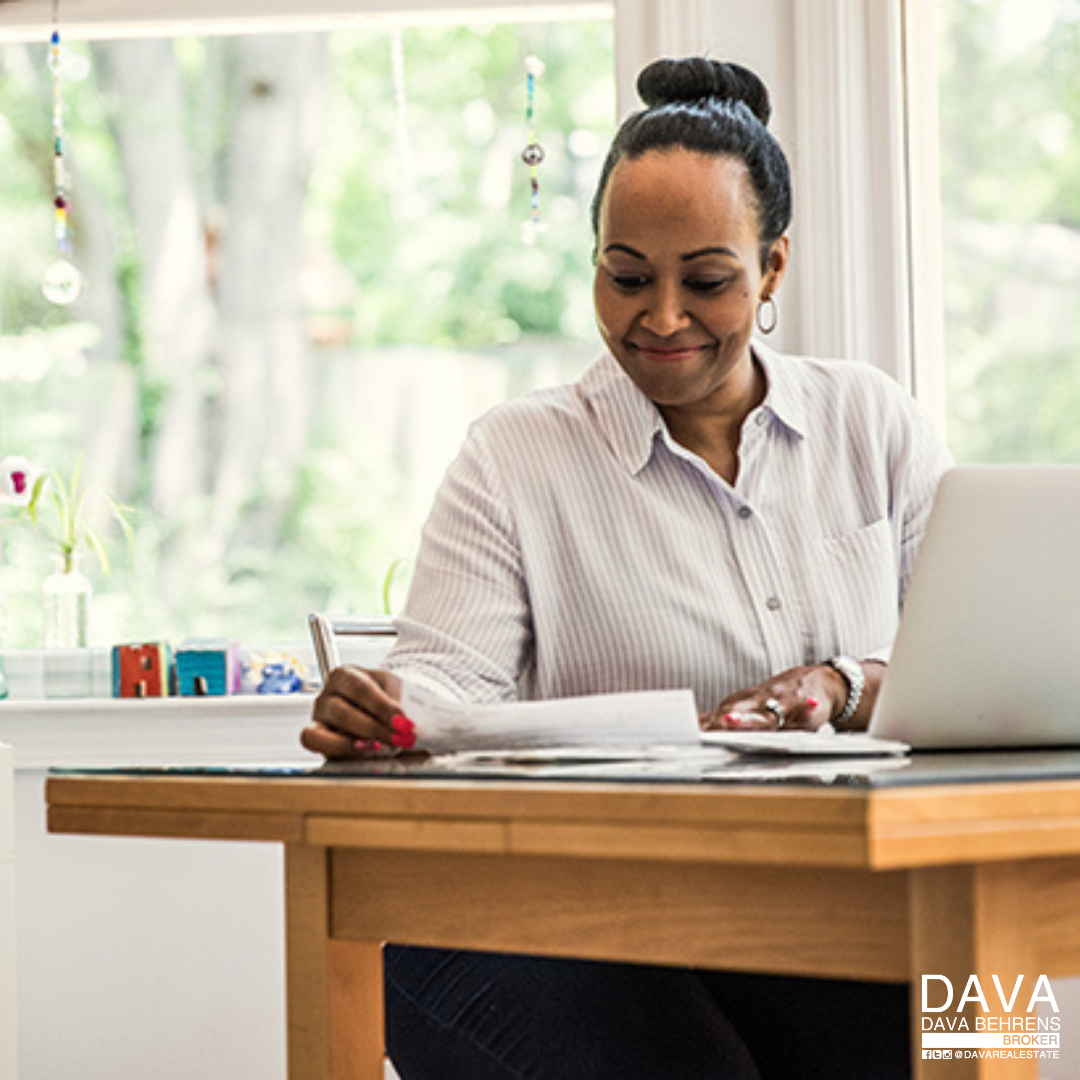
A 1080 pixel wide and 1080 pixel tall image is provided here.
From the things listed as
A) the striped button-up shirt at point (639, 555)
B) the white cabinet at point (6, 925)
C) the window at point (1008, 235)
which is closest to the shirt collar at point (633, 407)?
the striped button-up shirt at point (639, 555)

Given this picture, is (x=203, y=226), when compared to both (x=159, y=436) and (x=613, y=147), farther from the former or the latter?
(x=613, y=147)

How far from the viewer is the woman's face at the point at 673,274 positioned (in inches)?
73.6

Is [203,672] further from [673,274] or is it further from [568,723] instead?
[568,723]

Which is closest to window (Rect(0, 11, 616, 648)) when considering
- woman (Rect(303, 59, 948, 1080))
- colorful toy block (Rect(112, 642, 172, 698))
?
colorful toy block (Rect(112, 642, 172, 698))

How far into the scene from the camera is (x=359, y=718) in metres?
1.38

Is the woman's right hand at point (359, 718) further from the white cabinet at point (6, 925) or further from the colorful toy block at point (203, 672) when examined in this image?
the colorful toy block at point (203, 672)

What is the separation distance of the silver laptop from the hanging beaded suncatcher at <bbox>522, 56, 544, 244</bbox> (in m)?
1.96

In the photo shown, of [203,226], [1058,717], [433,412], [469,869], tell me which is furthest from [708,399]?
[203,226]

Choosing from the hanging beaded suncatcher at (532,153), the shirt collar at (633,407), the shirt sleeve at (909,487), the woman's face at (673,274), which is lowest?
the shirt sleeve at (909,487)

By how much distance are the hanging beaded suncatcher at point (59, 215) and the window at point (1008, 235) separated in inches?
57.8

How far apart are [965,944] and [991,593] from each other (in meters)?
0.39

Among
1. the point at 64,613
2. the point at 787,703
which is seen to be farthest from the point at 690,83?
the point at 64,613

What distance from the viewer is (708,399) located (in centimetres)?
198

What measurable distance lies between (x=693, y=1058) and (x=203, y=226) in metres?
2.20
